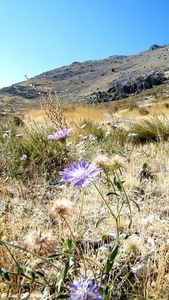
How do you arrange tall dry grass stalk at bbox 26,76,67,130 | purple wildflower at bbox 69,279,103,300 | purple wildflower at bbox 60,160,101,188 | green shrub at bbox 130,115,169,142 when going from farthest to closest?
green shrub at bbox 130,115,169,142, tall dry grass stalk at bbox 26,76,67,130, purple wildflower at bbox 60,160,101,188, purple wildflower at bbox 69,279,103,300

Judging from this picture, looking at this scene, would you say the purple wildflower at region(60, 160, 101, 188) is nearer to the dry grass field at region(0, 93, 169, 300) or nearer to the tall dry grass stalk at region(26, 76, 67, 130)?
the dry grass field at region(0, 93, 169, 300)

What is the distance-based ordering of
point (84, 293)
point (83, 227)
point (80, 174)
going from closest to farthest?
point (84, 293)
point (80, 174)
point (83, 227)

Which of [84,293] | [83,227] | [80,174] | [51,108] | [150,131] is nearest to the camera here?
[84,293]

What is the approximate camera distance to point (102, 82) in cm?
6538

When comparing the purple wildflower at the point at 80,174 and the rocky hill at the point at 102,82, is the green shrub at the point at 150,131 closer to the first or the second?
the purple wildflower at the point at 80,174

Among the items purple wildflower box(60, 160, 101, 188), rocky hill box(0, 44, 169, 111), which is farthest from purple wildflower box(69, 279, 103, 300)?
rocky hill box(0, 44, 169, 111)

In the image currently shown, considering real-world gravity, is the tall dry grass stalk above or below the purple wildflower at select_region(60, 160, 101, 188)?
above

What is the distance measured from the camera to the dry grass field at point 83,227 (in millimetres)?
1049

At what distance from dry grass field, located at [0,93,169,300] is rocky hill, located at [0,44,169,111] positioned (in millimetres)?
26570

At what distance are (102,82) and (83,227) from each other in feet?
215

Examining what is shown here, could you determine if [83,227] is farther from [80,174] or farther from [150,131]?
[150,131]

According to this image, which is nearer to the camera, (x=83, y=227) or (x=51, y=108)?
(x=83, y=227)

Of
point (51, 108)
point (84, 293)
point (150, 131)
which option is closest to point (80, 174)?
point (84, 293)

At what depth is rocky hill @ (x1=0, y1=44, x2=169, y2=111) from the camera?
132 ft
